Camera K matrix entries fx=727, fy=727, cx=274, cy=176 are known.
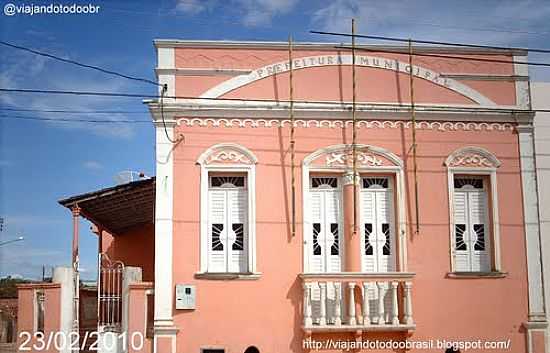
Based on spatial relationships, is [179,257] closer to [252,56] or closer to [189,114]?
[189,114]

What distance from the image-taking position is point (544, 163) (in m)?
13.1

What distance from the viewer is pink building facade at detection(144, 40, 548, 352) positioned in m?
12.1

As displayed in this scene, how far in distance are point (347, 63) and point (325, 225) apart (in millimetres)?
2920

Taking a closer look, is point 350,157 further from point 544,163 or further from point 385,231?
point 544,163

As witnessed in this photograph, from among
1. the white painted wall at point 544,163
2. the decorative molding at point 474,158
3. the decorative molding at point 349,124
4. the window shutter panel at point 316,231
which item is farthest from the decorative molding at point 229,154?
the white painted wall at point 544,163

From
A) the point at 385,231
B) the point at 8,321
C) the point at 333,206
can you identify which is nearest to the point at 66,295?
the point at 333,206

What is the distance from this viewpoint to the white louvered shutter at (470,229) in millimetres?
12867

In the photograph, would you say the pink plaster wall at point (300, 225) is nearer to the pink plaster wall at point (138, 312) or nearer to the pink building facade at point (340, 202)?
the pink building facade at point (340, 202)

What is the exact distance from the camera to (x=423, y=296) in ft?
41.0

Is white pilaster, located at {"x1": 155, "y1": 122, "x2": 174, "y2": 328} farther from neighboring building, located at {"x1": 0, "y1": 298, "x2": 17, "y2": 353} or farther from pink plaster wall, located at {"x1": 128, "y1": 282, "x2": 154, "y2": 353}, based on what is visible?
neighboring building, located at {"x1": 0, "y1": 298, "x2": 17, "y2": 353}

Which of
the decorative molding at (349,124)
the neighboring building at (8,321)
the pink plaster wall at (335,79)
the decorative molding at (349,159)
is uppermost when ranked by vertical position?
the pink plaster wall at (335,79)

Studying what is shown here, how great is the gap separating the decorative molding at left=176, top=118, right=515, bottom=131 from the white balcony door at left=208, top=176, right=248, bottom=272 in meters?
1.02

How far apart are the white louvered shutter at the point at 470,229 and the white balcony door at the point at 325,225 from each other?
2.07m

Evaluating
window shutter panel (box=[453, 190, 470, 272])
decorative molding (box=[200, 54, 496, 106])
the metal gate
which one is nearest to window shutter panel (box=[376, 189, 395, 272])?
window shutter panel (box=[453, 190, 470, 272])
